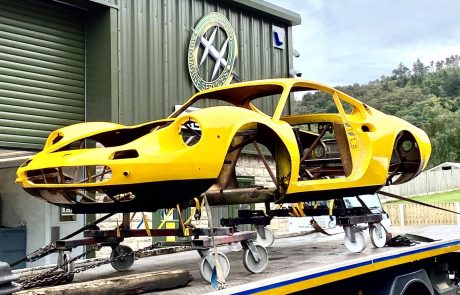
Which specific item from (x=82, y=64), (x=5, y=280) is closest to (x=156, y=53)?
(x=82, y=64)

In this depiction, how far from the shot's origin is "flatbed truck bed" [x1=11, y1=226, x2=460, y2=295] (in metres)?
3.89

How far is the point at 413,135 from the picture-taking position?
6.62 metres

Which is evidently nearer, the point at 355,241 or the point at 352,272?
the point at 352,272

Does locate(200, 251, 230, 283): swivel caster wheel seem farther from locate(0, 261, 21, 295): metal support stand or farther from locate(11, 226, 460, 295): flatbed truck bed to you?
locate(0, 261, 21, 295): metal support stand

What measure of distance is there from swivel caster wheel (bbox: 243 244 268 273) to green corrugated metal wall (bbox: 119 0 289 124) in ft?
18.0

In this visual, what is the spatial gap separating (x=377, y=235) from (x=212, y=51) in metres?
6.35

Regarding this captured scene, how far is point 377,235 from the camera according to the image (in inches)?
247

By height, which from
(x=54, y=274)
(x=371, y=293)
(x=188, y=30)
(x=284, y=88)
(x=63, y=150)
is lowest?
(x=371, y=293)

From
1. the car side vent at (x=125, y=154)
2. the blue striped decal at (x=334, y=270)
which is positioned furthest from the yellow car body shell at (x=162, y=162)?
the blue striped decal at (x=334, y=270)

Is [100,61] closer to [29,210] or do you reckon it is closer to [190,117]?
[29,210]

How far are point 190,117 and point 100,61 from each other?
581 centimetres

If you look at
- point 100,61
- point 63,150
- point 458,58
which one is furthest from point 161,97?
point 458,58

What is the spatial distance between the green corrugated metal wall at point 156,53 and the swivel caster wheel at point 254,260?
550 centimetres

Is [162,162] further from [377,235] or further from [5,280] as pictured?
[377,235]
